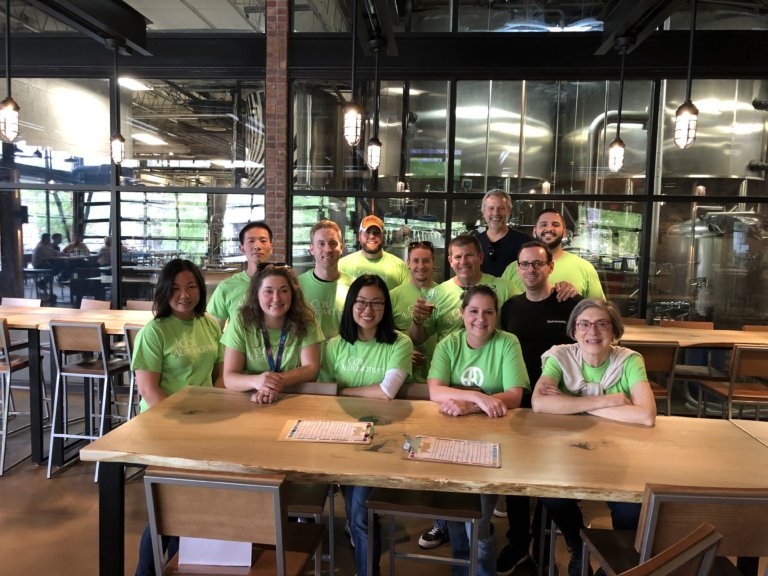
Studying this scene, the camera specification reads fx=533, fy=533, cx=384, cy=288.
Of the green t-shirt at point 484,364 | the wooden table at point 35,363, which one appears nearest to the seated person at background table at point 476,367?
the green t-shirt at point 484,364

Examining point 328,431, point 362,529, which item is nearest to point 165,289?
point 328,431

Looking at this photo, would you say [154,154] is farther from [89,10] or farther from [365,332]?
[365,332]

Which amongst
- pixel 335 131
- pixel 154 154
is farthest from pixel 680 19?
pixel 154 154

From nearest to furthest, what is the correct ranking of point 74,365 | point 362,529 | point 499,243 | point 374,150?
point 362,529 < point 499,243 < point 74,365 < point 374,150

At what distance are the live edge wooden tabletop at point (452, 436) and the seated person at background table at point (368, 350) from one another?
156mm

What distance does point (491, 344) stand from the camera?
7.52ft

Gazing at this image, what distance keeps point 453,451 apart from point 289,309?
1.08 m

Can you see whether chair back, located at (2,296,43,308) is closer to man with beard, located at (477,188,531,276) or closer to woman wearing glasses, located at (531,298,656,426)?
man with beard, located at (477,188,531,276)

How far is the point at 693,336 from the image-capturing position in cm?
412

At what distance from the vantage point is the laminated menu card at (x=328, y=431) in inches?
69.9

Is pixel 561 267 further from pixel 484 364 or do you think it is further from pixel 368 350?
pixel 368 350

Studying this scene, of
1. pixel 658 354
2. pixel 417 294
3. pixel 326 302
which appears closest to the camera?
pixel 326 302

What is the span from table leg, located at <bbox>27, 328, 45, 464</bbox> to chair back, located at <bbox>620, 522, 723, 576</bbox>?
380 centimetres

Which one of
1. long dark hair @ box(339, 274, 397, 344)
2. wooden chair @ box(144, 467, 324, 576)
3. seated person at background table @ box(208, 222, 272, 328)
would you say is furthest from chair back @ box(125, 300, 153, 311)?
wooden chair @ box(144, 467, 324, 576)
